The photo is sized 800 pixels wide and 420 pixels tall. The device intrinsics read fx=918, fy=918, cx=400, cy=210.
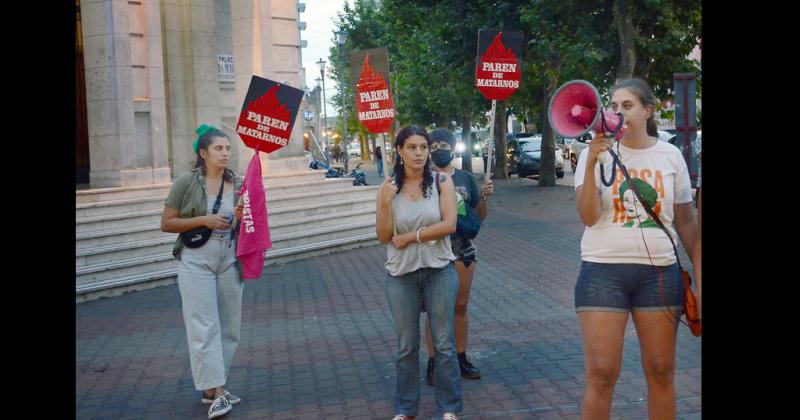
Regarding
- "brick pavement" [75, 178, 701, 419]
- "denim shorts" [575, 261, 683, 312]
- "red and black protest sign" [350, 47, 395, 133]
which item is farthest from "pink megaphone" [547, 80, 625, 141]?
"red and black protest sign" [350, 47, 395, 133]

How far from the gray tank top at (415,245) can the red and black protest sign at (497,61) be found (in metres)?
3.00

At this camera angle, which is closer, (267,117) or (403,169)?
(403,169)

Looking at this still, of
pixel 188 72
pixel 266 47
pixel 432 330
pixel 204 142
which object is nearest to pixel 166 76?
pixel 188 72

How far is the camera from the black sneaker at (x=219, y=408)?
6.09m

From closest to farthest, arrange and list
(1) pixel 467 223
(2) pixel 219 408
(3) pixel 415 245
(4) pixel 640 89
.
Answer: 1. (4) pixel 640 89
2. (3) pixel 415 245
3. (2) pixel 219 408
4. (1) pixel 467 223

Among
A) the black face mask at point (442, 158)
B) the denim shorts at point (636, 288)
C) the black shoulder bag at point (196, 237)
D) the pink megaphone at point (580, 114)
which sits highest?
the pink megaphone at point (580, 114)

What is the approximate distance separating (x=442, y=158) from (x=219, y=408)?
2293 mm

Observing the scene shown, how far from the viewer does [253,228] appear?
6180mm

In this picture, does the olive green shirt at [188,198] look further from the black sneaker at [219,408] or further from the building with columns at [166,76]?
the building with columns at [166,76]

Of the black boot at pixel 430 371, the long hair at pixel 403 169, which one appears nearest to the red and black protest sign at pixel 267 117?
the long hair at pixel 403 169

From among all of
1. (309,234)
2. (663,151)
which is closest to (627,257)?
(663,151)

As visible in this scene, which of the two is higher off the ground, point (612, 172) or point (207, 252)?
point (612, 172)

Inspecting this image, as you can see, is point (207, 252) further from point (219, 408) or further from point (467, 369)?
point (467, 369)

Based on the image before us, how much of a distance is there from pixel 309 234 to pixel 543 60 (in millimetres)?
11624
